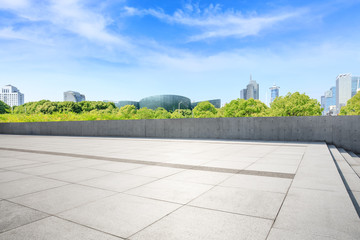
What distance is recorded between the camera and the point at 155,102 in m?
135

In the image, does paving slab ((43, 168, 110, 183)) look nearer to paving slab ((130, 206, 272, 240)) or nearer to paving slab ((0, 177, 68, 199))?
paving slab ((0, 177, 68, 199))

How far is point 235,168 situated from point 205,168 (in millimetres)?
Answer: 782

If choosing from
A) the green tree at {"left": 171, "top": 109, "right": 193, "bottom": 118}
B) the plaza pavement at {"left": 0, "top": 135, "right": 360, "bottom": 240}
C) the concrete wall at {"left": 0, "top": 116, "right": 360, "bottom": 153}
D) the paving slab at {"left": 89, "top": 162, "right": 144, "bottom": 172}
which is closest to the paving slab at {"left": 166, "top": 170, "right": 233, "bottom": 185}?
the plaza pavement at {"left": 0, "top": 135, "right": 360, "bottom": 240}

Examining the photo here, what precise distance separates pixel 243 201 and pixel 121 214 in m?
1.83

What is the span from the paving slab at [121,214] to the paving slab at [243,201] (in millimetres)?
558

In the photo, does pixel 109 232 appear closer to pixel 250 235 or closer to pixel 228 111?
pixel 250 235

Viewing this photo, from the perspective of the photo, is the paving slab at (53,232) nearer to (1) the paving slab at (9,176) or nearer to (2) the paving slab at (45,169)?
(1) the paving slab at (9,176)

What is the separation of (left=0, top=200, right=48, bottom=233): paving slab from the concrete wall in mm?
14161

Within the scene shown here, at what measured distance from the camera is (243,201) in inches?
146

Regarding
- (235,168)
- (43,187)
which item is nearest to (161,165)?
(235,168)

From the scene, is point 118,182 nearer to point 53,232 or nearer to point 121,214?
point 121,214

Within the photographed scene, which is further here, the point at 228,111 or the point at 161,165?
the point at 228,111

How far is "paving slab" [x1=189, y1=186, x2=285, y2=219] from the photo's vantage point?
3305 millimetres

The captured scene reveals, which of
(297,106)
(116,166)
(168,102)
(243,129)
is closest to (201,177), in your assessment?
(116,166)
